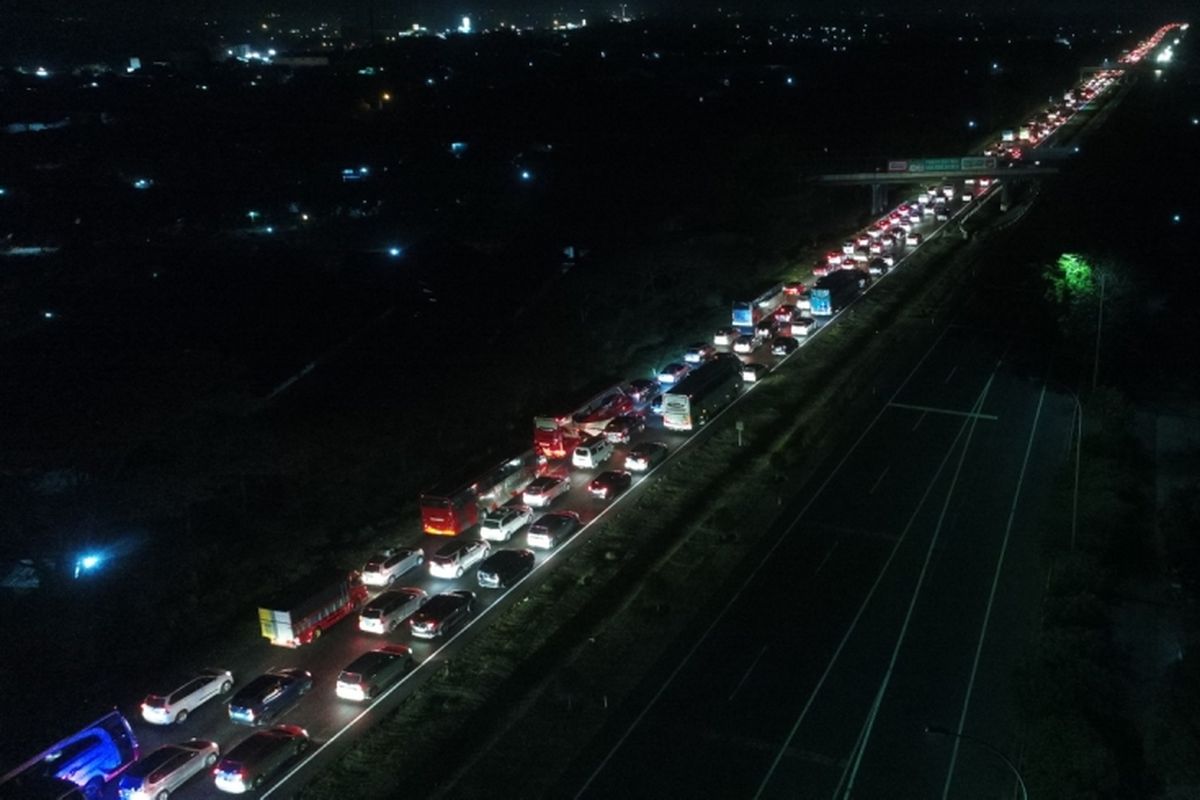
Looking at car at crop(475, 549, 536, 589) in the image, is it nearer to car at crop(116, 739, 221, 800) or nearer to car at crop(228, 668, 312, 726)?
car at crop(228, 668, 312, 726)

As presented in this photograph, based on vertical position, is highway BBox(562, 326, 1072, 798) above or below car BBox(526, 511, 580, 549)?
below

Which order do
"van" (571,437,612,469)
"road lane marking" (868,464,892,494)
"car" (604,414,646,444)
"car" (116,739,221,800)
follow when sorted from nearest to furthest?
"car" (116,739,221,800)
"road lane marking" (868,464,892,494)
"van" (571,437,612,469)
"car" (604,414,646,444)

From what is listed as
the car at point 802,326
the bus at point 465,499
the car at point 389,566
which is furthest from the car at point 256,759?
the car at point 802,326

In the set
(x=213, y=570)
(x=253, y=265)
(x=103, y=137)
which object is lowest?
(x=213, y=570)

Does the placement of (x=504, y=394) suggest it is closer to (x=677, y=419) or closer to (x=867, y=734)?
(x=677, y=419)

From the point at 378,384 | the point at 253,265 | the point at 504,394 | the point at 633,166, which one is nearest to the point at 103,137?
the point at 253,265

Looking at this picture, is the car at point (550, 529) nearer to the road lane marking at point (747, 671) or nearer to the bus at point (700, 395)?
the road lane marking at point (747, 671)

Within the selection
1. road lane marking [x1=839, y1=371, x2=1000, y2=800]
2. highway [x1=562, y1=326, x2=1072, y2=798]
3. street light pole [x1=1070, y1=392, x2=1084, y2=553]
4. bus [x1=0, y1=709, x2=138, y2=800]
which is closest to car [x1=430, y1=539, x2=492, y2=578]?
highway [x1=562, y1=326, x2=1072, y2=798]
